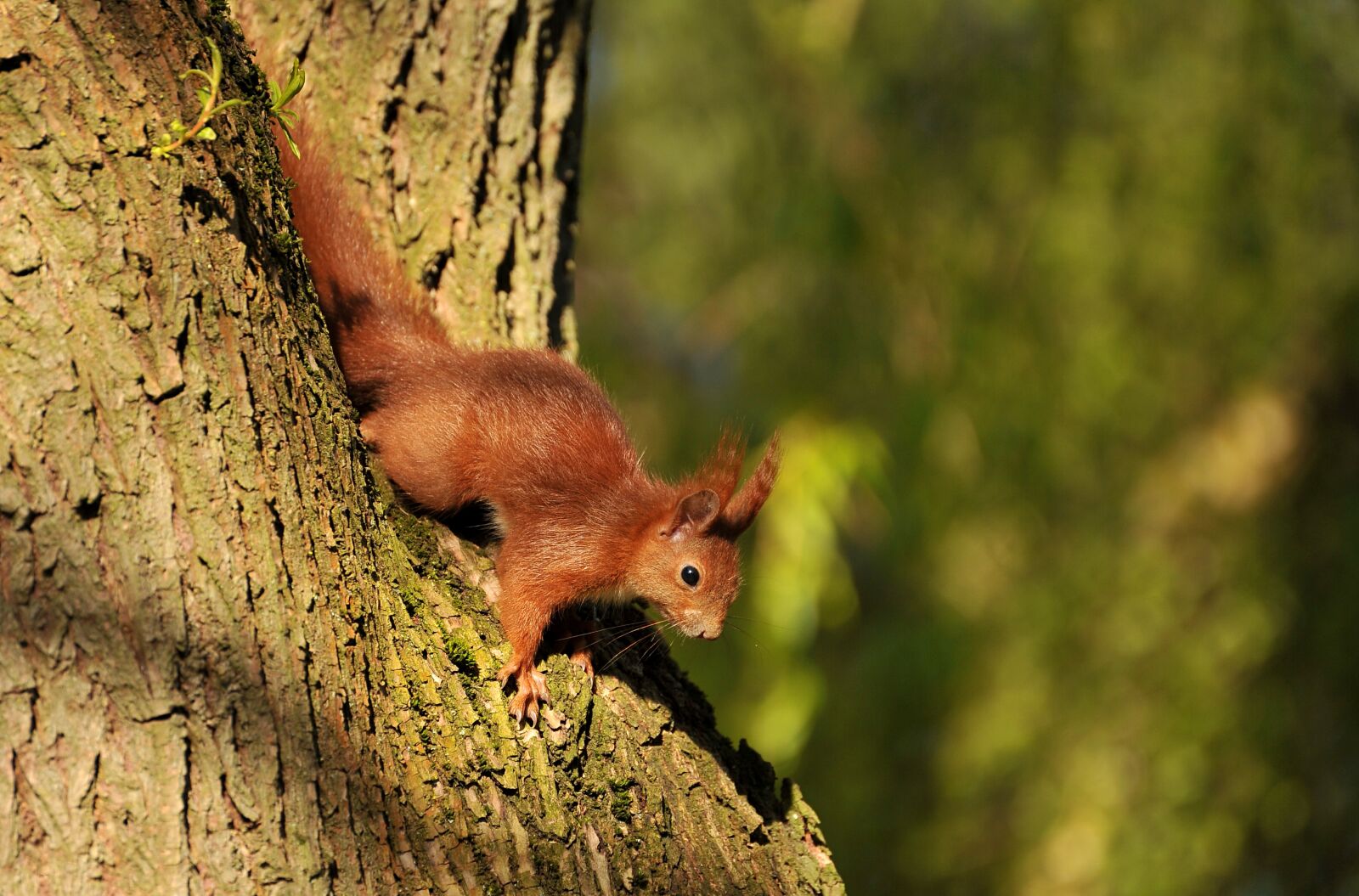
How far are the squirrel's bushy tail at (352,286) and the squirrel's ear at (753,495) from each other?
0.66 metres

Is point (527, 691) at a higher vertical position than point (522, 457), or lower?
lower

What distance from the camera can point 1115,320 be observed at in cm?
493

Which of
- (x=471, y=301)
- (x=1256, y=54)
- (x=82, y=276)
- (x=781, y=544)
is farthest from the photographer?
(x=1256, y=54)

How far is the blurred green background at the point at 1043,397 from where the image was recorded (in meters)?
4.62

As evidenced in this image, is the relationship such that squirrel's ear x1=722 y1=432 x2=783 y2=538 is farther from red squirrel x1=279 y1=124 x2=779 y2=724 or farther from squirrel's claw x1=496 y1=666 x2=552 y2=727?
squirrel's claw x1=496 y1=666 x2=552 y2=727

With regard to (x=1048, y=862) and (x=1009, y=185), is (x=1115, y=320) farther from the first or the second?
(x=1048, y=862)

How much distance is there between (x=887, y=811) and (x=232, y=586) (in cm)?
390

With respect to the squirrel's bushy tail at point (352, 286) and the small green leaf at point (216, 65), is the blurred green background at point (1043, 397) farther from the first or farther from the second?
the small green leaf at point (216, 65)

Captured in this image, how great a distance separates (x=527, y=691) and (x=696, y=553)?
77 cm

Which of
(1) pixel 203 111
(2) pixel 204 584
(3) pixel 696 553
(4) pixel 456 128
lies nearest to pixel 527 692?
(2) pixel 204 584

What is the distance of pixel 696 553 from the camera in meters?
2.62

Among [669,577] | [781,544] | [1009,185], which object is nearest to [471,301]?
[669,577]

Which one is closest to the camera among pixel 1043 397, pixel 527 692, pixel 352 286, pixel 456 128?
pixel 527 692

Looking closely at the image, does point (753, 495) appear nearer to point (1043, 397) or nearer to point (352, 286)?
point (352, 286)
